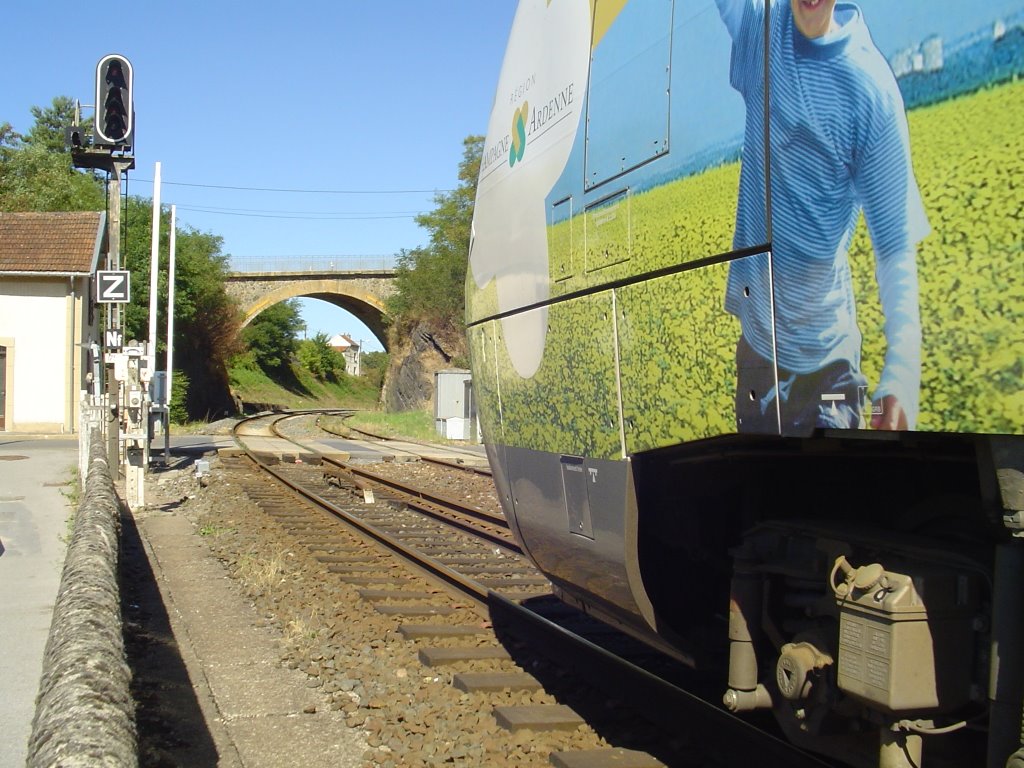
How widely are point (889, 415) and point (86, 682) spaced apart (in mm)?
2904

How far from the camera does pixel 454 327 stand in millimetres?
53000

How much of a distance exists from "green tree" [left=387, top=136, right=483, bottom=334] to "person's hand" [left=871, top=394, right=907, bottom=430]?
49223 millimetres

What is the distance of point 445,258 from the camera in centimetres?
5312

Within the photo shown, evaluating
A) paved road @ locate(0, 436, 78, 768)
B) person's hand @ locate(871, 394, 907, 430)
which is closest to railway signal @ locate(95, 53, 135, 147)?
paved road @ locate(0, 436, 78, 768)

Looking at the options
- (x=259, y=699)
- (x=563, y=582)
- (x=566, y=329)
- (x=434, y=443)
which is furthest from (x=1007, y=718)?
(x=434, y=443)

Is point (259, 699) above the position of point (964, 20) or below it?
below

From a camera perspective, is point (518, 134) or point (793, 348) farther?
point (518, 134)

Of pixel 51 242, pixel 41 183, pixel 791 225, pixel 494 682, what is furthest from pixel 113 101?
pixel 41 183

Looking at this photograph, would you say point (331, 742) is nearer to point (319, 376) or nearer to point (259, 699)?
point (259, 699)

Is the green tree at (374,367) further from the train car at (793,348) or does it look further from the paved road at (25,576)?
the train car at (793,348)

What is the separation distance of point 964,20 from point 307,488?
14797 millimetres

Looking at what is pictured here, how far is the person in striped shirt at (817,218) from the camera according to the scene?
7.89 feet

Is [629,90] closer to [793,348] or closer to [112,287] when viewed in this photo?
[793,348]

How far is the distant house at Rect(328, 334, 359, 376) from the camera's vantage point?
145 meters
